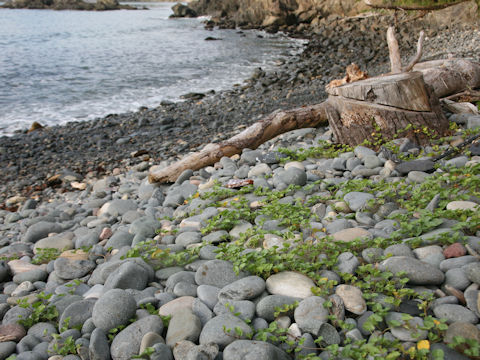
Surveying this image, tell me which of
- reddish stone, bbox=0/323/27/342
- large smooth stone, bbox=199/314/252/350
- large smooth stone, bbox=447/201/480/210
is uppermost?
large smooth stone, bbox=447/201/480/210

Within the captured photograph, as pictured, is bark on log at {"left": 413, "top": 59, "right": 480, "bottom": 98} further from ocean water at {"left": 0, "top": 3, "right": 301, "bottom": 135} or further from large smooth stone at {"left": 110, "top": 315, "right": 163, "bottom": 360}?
ocean water at {"left": 0, "top": 3, "right": 301, "bottom": 135}

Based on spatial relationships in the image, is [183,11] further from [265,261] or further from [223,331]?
[223,331]

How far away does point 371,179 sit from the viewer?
→ 161 inches

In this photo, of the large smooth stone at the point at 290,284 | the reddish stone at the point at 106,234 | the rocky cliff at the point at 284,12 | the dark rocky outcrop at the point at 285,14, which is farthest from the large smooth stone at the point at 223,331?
the rocky cliff at the point at 284,12

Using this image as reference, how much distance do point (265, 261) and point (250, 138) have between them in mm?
3313

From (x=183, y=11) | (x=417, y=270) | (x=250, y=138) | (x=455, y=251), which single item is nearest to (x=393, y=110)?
(x=250, y=138)

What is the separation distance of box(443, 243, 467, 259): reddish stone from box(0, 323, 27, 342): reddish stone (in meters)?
2.70

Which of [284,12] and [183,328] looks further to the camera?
[284,12]

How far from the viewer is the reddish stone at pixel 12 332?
2.44 m

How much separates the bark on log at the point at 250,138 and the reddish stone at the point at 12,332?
10.3 ft

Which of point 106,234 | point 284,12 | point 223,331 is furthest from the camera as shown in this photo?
point 284,12

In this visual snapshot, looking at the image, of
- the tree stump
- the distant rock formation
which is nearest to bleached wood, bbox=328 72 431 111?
the tree stump

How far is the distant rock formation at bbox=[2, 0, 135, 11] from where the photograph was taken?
54500 mm

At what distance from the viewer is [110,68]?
17.0m
